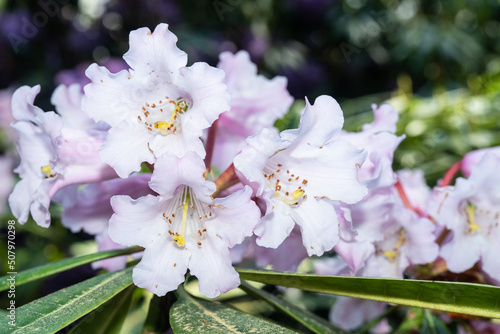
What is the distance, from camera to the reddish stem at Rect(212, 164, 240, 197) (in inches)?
20.5

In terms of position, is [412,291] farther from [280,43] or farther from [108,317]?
[280,43]

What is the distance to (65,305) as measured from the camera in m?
0.49

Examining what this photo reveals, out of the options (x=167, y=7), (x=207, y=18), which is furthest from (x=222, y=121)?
(x=207, y=18)

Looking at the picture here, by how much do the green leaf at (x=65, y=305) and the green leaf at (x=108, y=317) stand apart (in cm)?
3

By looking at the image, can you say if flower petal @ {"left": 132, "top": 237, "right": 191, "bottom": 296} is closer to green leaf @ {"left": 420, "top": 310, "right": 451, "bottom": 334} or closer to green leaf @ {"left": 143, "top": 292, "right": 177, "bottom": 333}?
green leaf @ {"left": 143, "top": 292, "right": 177, "bottom": 333}

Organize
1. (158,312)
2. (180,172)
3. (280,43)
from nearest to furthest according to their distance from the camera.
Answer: (180,172), (158,312), (280,43)

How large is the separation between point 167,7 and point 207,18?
0.86ft

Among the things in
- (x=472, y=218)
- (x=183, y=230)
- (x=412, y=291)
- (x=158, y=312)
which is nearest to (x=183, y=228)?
(x=183, y=230)

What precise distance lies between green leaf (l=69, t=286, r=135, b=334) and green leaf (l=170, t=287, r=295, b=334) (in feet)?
0.24

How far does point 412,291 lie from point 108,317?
1.04ft

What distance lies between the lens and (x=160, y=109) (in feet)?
1.80

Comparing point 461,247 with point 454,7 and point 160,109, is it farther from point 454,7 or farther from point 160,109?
point 454,7

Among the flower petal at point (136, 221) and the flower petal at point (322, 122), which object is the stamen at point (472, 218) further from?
the flower petal at point (136, 221)

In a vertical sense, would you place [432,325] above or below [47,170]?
below
